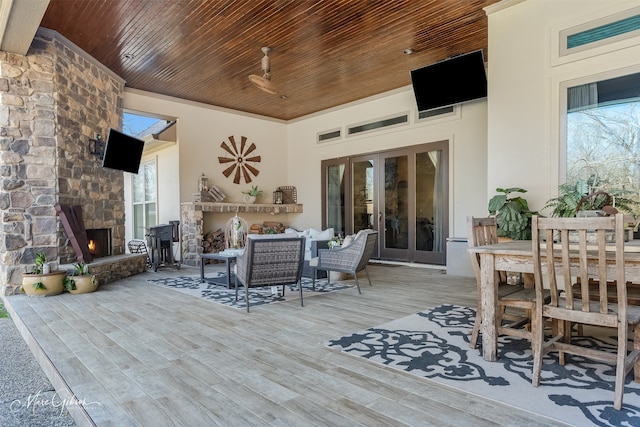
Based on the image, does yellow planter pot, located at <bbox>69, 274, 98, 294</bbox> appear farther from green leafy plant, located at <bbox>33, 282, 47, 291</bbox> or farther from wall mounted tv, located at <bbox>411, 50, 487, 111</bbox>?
wall mounted tv, located at <bbox>411, 50, 487, 111</bbox>

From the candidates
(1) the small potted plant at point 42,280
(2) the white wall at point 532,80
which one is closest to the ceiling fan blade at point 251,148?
(1) the small potted plant at point 42,280

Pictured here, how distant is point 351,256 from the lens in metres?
4.80

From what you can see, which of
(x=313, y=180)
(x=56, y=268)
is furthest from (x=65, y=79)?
(x=313, y=180)

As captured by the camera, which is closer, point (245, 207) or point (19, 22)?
point (19, 22)

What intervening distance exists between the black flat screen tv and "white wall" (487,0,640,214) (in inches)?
220

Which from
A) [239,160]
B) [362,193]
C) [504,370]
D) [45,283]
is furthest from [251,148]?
[504,370]

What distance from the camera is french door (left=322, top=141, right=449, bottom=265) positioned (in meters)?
7.09

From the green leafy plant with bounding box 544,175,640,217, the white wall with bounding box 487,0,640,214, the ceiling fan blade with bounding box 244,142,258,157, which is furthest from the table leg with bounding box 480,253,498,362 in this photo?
the ceiling fan blade with bounding box 244,142,258,157

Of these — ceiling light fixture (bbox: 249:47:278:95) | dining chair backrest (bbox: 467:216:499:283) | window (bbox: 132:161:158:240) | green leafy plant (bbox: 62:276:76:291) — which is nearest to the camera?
dining chair backrest (bbox: 467:216:499:283)

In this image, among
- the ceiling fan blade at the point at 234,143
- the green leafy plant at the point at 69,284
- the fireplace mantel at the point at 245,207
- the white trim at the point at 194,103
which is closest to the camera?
the green leafy plant at the point at 69,284

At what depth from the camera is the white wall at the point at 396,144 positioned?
654 centimetres

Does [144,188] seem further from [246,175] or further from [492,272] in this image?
[492,272]

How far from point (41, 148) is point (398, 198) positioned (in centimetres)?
597

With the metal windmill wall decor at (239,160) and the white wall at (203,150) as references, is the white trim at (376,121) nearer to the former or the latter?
the white wall at (203,150)
